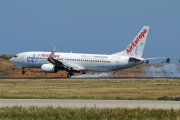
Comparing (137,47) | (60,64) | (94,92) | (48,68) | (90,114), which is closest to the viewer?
(90,114)

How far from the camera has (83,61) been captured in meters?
89.9

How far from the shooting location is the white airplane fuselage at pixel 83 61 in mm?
88438

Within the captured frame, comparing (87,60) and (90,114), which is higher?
(87,60)

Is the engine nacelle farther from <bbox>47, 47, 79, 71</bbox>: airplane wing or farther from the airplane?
<bbox>47, 47, 79, 71</bbox>: airplane wing

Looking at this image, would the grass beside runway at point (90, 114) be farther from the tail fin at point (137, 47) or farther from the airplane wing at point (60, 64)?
the tail fin at point (137, 47)

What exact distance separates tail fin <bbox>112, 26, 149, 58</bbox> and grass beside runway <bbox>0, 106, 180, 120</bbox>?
59275mm

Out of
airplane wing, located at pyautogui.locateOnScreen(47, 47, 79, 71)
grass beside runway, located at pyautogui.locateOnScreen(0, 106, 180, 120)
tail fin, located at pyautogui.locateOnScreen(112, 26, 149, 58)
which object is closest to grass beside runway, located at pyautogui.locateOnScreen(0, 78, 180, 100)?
grass beside runway, located at pyautogui.locateOnScreen(0, 106, 180, 120)

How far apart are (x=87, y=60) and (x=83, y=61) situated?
70cm

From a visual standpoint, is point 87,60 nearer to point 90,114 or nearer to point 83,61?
point 83,61

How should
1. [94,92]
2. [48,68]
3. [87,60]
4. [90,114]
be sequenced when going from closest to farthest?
[90,114], [94,92], [48,68], [87,60]

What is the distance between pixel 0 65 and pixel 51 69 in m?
36.1

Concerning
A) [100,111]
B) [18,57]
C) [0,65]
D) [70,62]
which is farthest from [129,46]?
[100,111]

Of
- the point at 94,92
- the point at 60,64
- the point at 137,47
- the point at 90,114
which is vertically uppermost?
the point at 137,47

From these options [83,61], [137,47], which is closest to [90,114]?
[83,61]
